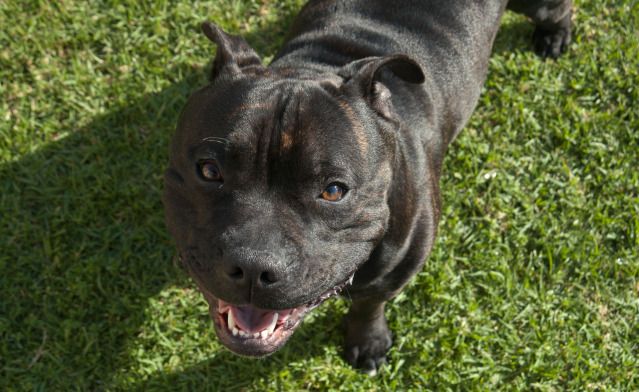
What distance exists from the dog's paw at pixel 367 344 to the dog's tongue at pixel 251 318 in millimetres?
1100

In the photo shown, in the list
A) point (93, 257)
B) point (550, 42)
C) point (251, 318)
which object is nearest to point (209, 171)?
point (251, 318)

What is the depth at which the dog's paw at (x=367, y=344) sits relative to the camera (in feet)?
14.9

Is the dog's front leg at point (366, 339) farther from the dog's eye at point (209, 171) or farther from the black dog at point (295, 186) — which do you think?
the dog's eye at point (209, 171)

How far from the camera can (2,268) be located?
16.0 feet

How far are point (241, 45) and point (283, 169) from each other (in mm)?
945

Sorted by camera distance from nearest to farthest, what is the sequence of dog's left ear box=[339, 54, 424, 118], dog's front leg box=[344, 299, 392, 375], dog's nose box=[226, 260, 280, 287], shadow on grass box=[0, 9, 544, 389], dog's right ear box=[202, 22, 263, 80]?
dog's nose box=[226, 260, 280, 287] → dog's left ear box=[339, 54, 424, 118] → dog's right ear box=[202, 22, 263, 80] → dog's front leg box=[344, 299, 392, 375] → shadow on grass box=[0, 9, 544, 389]

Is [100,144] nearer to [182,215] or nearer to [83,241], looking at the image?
[83,241]

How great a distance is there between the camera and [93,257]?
4.93m

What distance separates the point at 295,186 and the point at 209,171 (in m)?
0.39

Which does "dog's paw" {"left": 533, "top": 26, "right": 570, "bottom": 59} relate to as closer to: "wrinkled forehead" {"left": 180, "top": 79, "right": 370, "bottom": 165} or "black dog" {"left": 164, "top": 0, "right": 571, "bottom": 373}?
"black dog" {"left": 164, "top": 0, "right": 571, "bottom": 373}

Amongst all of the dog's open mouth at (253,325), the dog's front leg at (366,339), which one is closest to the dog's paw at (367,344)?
the dog's front leg at (366,339)

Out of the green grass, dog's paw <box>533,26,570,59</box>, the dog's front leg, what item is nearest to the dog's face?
the dog's front leg

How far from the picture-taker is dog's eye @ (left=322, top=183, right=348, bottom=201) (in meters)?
3.09

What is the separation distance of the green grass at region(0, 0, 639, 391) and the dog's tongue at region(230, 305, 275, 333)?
48.9 inches
